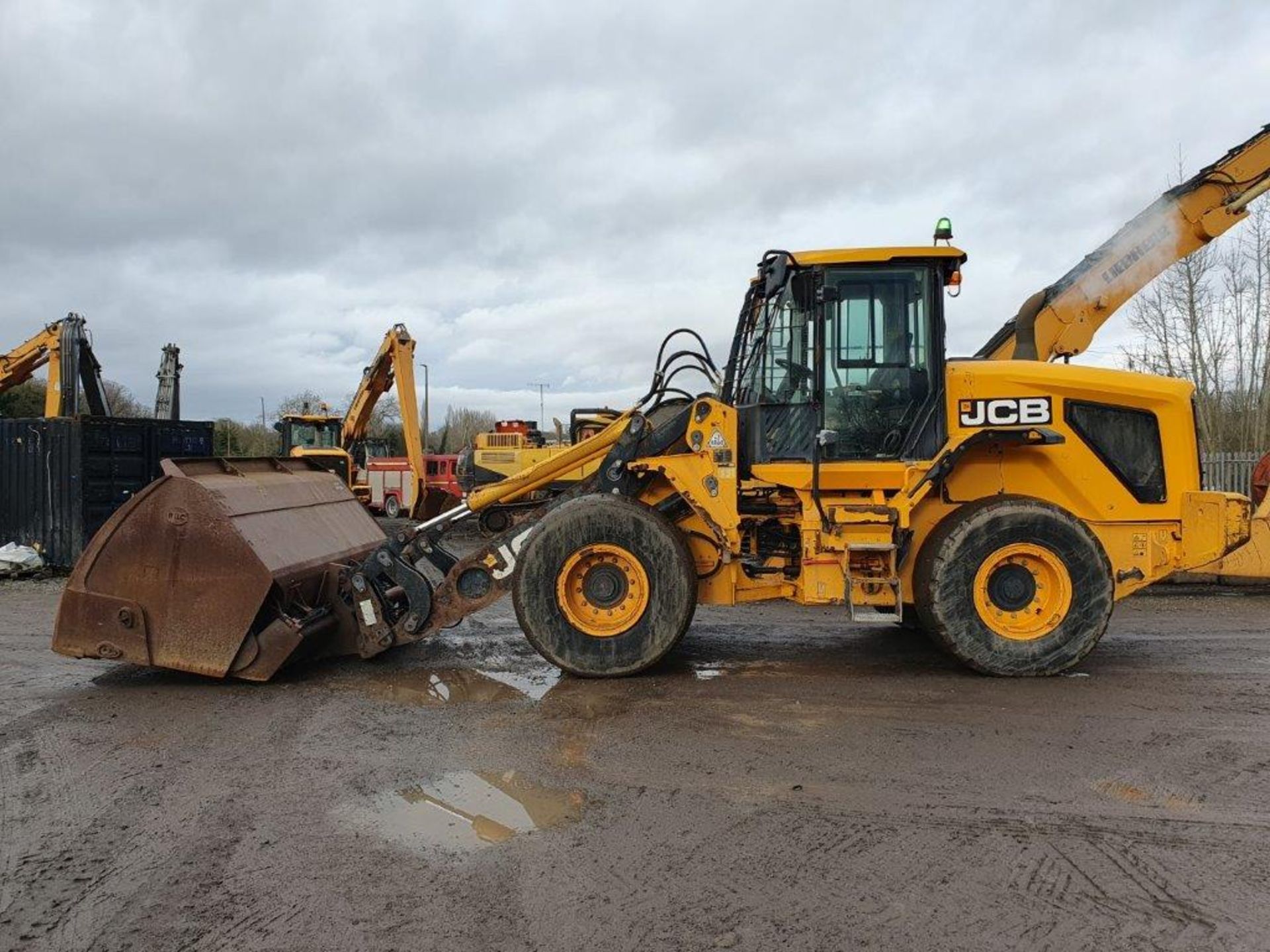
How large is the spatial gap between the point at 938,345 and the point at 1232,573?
15.3ft

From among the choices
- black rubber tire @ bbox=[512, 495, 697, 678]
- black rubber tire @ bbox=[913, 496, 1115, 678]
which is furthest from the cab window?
black rubber tire @ bbox=[512, 495, 697, 678]

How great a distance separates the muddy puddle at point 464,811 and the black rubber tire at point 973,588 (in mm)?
2836

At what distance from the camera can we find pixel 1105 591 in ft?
17.9

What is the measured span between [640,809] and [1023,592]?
315 cm

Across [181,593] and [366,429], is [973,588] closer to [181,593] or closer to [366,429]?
[181,593]

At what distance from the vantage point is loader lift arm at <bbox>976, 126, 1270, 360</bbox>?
7973mm

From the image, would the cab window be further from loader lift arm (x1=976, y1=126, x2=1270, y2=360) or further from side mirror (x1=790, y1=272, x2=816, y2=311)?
loader lift arm (x1=976, y1=126, x2=1270, y2=360)

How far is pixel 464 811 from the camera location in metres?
3.66

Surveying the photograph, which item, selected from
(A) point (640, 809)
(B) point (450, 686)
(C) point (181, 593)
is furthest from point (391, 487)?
(A) point (640, 809)

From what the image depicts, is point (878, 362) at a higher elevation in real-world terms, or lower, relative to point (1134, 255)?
lower

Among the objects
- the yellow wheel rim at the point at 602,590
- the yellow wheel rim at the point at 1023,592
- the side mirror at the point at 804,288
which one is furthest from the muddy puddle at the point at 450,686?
the side mirror at the point at 804,288

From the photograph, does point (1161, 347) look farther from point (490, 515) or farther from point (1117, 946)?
point (1117, 946)

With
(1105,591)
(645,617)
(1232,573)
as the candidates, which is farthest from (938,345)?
(1232,573)

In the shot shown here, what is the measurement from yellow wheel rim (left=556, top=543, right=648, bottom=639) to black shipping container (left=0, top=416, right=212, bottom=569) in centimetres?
880
